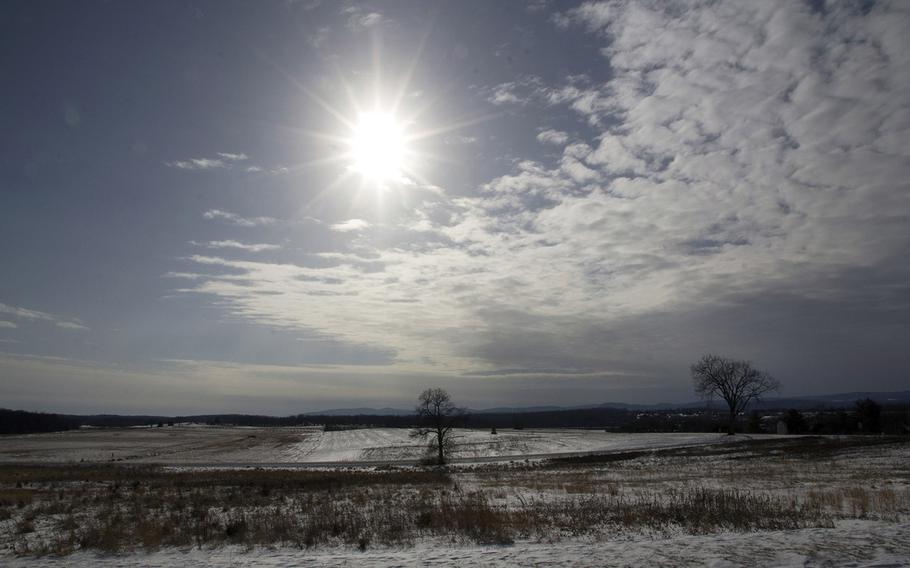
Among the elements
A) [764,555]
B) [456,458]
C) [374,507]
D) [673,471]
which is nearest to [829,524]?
[764,555]

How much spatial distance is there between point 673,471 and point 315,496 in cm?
2165

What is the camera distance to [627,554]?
420 inches

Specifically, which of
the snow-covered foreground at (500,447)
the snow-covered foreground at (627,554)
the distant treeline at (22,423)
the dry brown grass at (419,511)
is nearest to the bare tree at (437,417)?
the snow-covered foreground at (500,447)

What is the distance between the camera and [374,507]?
19.0 metres

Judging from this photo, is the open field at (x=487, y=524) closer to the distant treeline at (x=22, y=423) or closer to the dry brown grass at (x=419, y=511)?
the dry brown grass at (x=419, y=511)

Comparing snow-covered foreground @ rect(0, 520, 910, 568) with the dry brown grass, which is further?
the dry brown grass

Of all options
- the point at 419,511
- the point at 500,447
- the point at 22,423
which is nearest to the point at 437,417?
the point at 500,447

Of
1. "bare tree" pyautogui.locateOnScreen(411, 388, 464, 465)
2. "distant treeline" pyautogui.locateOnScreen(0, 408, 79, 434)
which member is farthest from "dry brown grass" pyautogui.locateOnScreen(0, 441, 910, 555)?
"distant treeline" pyautogui.locateOnScreen(0, 408, 79, 434)

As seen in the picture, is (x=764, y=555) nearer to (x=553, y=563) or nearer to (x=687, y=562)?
(x=687, y=562)

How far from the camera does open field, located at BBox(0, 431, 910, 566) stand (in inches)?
431

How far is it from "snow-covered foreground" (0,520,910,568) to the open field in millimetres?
39

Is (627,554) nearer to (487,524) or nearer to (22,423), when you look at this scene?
(487,524)

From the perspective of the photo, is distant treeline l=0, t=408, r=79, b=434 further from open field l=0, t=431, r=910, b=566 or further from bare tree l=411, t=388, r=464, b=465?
open field l=0, t=431, r=910, b=566

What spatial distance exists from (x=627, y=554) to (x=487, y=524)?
4511mm
